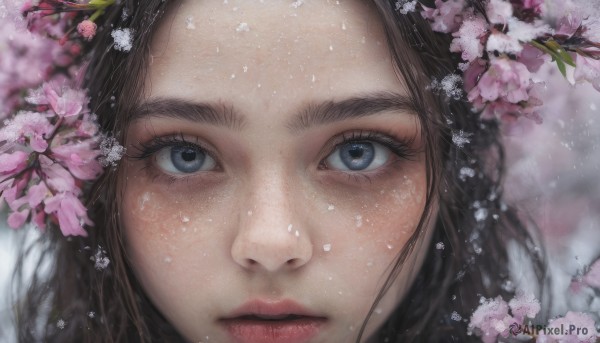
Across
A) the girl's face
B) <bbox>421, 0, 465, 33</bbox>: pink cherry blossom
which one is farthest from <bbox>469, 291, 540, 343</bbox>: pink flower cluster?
<bbox>421, 0, 465, 33</bbox>: pink cherry blossom

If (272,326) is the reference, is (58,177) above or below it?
above

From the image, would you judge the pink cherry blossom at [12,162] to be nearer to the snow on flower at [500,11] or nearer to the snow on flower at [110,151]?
the snow on flower at [110,151]

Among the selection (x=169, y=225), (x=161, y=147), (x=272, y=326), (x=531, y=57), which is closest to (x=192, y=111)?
(x=161, y=147)

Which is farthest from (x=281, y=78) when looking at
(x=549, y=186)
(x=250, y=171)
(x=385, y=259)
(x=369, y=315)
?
(x=549, y=186)

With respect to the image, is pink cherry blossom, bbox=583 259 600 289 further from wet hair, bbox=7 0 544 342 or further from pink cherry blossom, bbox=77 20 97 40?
pink cherry blossom, bbox=77 20 97 40

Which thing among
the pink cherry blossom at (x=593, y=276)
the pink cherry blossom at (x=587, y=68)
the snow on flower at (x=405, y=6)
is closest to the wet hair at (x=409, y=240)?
the snow on flower at (x=405, y=6)

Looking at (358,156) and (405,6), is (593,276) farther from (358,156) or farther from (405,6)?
(405,6)
